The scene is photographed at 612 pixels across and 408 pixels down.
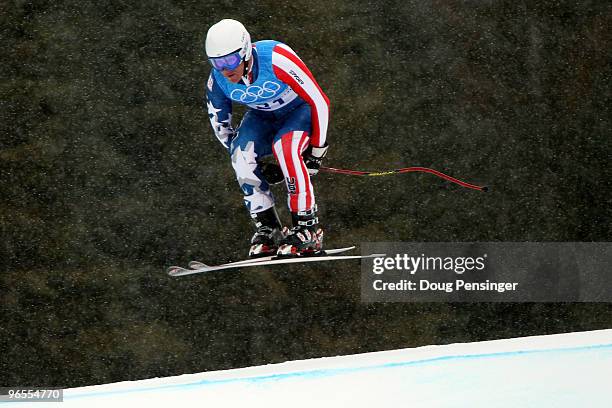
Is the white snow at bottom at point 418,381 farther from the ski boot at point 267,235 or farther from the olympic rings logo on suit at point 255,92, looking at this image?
the olympic rings logo on suit at point 255,92

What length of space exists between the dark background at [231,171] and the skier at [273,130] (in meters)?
1.10

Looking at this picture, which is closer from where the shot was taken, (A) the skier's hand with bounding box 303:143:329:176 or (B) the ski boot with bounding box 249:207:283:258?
(A) the skier's hand with bounding box 303:143:329:176

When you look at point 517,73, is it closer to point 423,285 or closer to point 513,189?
point 513,189

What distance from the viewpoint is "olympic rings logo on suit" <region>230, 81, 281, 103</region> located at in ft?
15.6

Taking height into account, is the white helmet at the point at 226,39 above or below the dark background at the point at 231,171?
above

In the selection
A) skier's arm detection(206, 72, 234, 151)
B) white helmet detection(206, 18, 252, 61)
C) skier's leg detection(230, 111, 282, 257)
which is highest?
white helmet detection(206, 18, 252, 61)

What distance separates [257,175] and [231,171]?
1225mm

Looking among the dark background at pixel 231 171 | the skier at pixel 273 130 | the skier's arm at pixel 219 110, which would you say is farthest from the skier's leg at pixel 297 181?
the dark background at pixel 231 171

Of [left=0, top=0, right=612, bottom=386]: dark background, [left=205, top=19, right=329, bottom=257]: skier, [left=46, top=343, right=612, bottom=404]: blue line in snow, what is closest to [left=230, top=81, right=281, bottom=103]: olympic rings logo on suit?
[left=205, top=19, right=329, bottom=257]: skier

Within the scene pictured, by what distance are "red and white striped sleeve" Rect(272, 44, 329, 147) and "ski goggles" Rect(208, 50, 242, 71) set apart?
23 centimetres

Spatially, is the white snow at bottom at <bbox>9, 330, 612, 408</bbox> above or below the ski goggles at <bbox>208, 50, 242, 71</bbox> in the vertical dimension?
below

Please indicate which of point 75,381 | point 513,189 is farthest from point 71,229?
point 513,189

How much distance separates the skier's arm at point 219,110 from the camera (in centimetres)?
487

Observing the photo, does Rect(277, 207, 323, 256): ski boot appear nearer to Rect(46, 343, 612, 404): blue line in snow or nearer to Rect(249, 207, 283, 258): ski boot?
Rect(249, 207, 283, 258): ski boot
